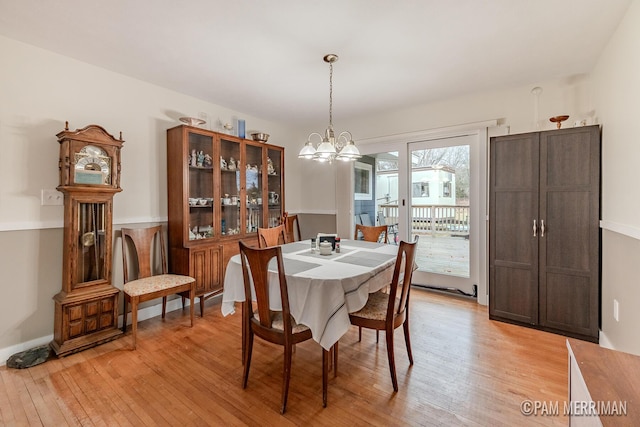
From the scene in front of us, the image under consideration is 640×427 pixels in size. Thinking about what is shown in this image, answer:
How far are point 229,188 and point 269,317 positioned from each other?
2.24m

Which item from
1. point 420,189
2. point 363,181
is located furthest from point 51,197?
point 420,189

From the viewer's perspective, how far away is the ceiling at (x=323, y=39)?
1.87m

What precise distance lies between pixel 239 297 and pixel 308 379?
0.74 m

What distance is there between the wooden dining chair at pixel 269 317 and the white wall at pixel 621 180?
2043 millimetres

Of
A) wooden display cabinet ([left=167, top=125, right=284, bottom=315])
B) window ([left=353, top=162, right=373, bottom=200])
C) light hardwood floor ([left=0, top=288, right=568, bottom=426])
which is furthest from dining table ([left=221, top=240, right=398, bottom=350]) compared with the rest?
window ([left=353, top=162, right=373, bottom=200])

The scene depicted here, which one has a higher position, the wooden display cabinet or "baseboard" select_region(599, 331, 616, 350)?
the wooden display cabinet

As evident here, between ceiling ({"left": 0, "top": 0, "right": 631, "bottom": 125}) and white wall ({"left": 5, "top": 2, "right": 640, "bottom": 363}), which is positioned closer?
ceiling ({"left": 0, "top": 0, "right": 631, "bottom": 125})

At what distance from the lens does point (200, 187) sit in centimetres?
337

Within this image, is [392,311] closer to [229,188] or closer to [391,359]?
[391,359]

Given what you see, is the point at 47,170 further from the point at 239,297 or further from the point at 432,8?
the point at 432,8

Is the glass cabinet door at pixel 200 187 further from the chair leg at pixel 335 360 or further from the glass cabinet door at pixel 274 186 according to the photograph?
the chair leg at pixel 335 360

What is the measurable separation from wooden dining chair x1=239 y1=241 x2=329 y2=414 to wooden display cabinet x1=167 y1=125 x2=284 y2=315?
147cm

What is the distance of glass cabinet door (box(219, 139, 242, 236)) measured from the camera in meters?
3.53

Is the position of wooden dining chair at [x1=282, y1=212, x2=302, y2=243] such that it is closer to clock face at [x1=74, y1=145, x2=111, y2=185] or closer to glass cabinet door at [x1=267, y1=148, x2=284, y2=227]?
glass cabinet door at [x1=267, y1=148, x2=284, y2=227]
